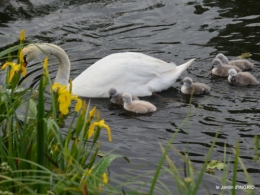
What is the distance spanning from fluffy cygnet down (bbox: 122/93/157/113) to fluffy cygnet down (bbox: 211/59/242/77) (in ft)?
4.92

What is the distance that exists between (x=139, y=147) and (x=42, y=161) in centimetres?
348

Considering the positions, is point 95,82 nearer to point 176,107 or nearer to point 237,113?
point 176,107

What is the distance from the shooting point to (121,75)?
29.5 ft

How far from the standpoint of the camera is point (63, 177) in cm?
361

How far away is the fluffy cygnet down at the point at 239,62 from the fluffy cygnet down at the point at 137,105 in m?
1.84

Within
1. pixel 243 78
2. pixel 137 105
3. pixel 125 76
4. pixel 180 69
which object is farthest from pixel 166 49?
pixel 137 105

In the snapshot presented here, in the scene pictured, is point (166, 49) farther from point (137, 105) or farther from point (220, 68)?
point (137, 105)

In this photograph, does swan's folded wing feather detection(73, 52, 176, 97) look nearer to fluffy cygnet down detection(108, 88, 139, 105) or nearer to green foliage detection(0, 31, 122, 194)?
fluffy cygnet down detection(108, 88, 139, 105)

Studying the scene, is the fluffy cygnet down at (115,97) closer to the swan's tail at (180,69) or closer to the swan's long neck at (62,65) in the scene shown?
the swan's long neck at (62,65)

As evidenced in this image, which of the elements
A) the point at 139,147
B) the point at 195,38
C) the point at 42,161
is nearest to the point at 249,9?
the point at 195,38

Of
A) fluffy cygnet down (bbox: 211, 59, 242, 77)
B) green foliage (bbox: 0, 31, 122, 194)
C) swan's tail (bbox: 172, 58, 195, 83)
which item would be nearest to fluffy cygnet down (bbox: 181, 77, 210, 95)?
swan's tail (bbox: 172, 58, 195, 83)

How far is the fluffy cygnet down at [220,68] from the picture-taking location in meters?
9.40

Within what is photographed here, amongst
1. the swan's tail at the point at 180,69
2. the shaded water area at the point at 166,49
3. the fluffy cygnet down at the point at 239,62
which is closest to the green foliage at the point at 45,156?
the shaded water area at the point at 166,49

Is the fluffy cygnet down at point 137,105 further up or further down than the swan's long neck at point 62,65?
further down
